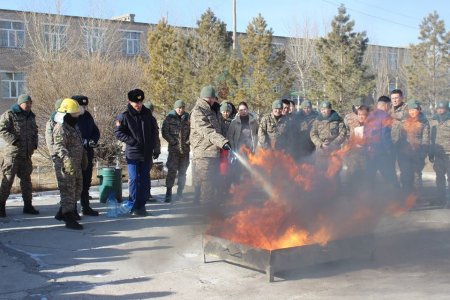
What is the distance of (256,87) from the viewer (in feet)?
67.8

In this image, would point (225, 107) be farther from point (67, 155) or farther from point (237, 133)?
point (67, 155)

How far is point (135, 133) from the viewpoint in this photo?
9.02 metres

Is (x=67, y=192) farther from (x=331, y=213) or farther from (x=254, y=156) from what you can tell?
(x=331, y=213)

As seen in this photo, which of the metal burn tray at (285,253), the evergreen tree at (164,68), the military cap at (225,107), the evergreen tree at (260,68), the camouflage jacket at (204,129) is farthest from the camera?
the evergreen tree at (164,68)

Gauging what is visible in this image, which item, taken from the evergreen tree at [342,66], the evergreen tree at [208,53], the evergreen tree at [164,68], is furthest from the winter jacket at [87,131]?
the evergreen tree at [342,66]

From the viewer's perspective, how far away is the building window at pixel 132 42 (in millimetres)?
44466

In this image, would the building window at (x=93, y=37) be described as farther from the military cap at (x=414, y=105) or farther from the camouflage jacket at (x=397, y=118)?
the military cap at (x=414, y=105)

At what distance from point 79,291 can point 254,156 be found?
10.3 ft

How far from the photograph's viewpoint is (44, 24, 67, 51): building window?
114ft

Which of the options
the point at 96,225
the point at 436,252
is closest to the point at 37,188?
the point at 96,225

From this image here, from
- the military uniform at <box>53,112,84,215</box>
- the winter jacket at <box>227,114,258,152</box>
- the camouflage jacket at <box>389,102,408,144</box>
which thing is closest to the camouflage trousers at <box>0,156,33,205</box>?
the military uniform at <box>53,112,84,215</box>

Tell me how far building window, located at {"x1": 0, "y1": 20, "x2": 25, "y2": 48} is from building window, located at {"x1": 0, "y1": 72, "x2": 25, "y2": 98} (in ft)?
7.34

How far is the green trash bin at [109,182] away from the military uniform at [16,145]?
1.55 m

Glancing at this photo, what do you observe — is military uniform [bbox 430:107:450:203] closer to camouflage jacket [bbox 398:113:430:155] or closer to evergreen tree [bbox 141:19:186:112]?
camouflage jacket [bbox 398:113:430:155]
